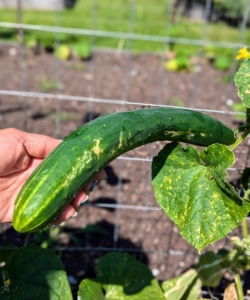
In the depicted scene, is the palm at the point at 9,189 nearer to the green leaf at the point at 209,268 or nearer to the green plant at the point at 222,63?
the green leaf at the point at 209,268

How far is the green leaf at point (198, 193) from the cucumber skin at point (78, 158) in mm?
99

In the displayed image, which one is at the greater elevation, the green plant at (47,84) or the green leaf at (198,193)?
the green leaf at (198,193)

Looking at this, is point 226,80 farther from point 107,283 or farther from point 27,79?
point 107,283

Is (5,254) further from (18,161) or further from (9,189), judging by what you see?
(18,161)

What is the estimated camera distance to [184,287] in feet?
6.90

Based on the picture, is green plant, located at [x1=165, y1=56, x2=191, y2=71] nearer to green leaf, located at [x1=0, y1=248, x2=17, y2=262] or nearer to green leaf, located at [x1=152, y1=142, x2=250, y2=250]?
green leaf, located at [x1=0, y1=248, x2=17, y2=262]

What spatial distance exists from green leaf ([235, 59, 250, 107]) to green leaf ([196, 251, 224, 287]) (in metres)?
0.83

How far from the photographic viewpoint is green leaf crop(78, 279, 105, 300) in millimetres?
1877

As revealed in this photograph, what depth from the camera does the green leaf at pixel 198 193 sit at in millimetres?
1429

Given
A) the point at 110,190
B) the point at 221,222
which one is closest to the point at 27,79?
the point at 110,190

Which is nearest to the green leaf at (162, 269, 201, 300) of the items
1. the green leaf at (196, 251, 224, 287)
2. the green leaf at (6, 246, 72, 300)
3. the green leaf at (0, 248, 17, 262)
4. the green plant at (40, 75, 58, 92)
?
the green leaf at (196, 251, 224, 287)

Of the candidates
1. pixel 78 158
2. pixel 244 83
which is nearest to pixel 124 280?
pixel 78 158

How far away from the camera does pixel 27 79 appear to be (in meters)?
4.75

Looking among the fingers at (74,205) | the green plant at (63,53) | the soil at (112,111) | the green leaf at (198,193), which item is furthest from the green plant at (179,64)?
the green leaf at (198,193)
